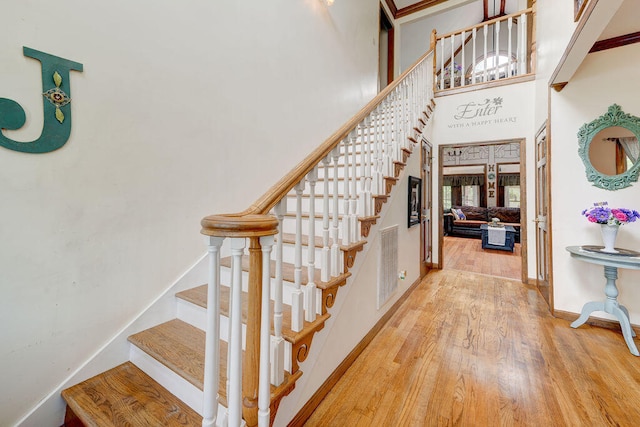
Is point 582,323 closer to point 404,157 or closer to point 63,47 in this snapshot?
point 404,157

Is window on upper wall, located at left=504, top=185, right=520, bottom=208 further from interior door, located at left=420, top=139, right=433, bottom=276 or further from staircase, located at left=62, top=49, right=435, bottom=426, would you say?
staircase, located at left=62, top=49, right=435, bottom=426

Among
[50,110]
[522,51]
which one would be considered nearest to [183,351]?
[50,110]

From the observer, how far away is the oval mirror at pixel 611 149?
2291 mm

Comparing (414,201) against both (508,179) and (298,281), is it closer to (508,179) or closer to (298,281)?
(298,281)

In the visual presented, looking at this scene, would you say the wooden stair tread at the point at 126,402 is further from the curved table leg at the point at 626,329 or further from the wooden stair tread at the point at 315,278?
the curved table leg at the point at 626,329

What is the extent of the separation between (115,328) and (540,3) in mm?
5054

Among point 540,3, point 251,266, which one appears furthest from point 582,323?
point 540,3

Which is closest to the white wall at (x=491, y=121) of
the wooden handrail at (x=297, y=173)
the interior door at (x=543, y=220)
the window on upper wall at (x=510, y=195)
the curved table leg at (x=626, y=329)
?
the interior door at (x=543, y=220)

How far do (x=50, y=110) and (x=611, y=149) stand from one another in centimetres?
412

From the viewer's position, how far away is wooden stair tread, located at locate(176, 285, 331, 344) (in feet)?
4.03

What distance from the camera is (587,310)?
2314 mm

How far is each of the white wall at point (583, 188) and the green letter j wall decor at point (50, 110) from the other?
12.5ft

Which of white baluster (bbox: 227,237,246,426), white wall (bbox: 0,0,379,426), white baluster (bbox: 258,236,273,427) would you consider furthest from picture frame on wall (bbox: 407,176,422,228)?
white baluster (bbox: 227,237,246,426)

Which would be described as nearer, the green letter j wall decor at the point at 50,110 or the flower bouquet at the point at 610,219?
the green letter j wall decor at the point at 50,110
